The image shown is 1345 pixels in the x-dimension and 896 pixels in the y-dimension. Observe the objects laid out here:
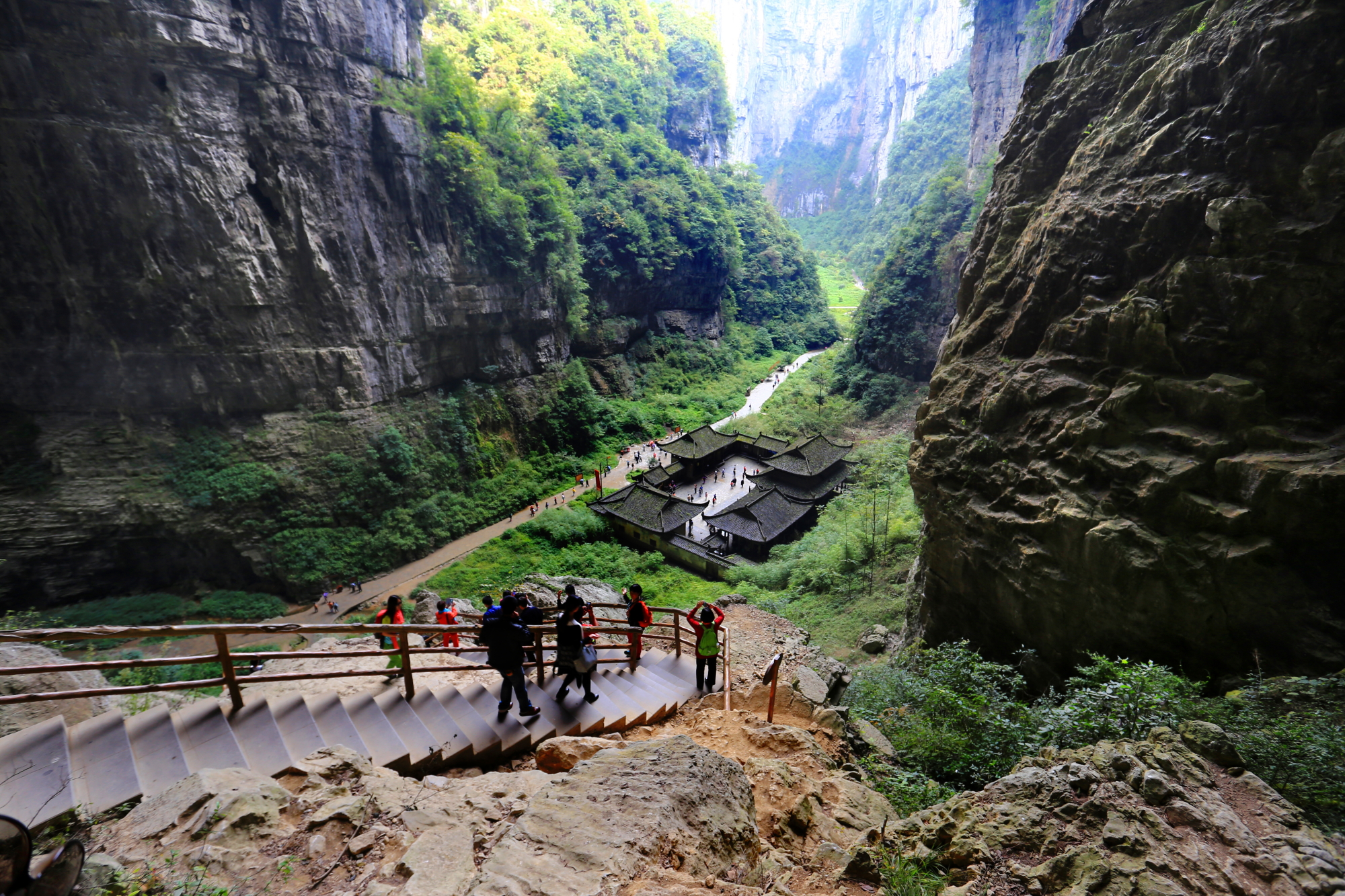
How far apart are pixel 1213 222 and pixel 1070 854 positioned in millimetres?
6855

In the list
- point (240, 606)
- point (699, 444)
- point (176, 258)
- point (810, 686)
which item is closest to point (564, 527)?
point (699, 444)

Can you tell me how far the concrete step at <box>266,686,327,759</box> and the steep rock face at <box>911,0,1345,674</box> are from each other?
8036 mm

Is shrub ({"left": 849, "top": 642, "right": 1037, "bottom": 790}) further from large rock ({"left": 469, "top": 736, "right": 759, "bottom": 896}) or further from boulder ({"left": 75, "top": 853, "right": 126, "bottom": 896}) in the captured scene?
boulder ({"left": 75, "top": 853, "right": 126, "bottom": 896})

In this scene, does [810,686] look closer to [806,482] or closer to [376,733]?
[376,733]

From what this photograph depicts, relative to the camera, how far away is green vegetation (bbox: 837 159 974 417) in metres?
35.0

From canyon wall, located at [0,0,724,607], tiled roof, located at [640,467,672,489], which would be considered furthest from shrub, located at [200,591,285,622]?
tiled roof, located at [640,467,672,489]

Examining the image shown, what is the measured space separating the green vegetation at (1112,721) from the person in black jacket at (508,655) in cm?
352

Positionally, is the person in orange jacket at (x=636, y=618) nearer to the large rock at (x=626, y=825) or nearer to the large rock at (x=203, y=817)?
the large rock at (x=626, y=825)

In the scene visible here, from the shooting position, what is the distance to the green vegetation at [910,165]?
6794 centimetres

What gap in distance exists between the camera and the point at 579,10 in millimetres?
49406

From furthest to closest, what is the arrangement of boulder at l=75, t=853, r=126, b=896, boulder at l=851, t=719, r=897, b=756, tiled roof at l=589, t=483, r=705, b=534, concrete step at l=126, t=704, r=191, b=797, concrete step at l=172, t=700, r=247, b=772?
tiled roof at l=589, t=483, r=705, b=534, boulder at l=851, t=719, r=897, b=756, concrete step at l=172, t=700, r=247, b=772, concrete step at l=126, t=704, r=191, b=797, boulder at l=75, t=853, r=126, b=896

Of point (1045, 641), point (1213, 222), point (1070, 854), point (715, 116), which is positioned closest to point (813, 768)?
point (1070, 854)

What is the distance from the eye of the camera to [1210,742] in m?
4.02

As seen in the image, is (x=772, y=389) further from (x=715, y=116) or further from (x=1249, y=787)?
(x=1249, y=787)
